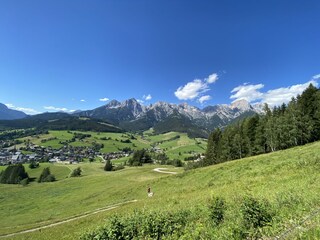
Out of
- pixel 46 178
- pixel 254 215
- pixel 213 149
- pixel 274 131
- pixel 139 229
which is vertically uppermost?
pixel 274 131

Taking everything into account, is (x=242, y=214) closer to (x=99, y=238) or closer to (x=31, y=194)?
(x=99, y=238)

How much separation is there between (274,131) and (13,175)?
135 metres

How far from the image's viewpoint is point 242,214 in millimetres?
10633

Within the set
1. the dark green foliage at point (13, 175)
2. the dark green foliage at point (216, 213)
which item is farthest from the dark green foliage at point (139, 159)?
the dark green foliage at point (216, 213)

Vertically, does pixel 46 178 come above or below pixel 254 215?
below

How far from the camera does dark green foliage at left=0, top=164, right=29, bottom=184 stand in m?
126

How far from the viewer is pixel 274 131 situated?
71.4 m

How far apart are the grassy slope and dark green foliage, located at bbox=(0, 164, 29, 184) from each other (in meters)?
53.5

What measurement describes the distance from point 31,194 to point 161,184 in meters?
51.0

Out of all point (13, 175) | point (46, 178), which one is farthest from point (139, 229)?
point (13, 175)

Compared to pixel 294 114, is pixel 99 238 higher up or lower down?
lower down

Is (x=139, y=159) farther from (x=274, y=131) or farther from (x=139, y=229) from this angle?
(x=139, y=229)

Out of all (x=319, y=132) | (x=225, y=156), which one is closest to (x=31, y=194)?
(x=225, y=156)

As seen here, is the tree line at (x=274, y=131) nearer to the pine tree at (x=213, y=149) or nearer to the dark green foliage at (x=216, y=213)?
the pine tree at (x=213, y=149)
